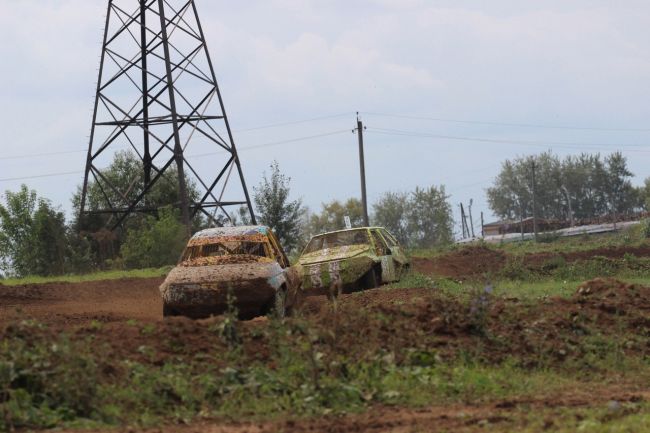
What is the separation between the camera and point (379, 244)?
23.8 m

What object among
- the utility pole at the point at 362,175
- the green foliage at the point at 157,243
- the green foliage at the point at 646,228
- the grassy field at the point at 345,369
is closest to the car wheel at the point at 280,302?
the grassy field at the point at 345,369

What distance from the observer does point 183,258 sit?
709 inches

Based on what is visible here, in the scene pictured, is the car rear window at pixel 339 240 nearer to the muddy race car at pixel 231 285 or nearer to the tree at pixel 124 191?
the muddy race car at pixel 231 285

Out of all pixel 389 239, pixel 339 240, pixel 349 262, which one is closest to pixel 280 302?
pixel 349 262

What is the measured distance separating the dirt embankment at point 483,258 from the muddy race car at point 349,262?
11459mm

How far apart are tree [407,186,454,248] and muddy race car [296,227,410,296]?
81.9 meters

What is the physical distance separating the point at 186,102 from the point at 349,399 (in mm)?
26328

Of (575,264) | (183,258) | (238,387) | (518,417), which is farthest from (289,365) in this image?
(575,264)

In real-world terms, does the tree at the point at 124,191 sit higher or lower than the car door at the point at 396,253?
higher

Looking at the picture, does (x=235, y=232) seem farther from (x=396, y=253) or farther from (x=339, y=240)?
(x=396, y=253)

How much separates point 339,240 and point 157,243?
1780cm

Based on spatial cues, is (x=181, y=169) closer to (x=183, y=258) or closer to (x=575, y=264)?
(x=575, y=264)

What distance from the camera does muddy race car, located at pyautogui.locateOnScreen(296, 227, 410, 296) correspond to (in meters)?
21.8

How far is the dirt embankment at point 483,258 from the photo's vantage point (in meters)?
36.7
